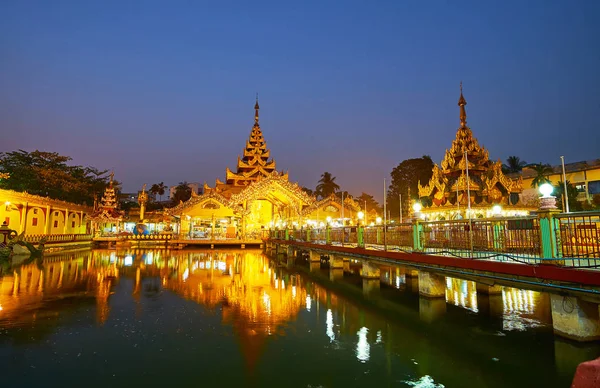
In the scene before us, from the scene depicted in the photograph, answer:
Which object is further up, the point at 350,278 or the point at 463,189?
the point at 463,189

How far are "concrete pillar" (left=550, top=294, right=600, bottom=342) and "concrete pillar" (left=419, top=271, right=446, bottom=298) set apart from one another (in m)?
4.20

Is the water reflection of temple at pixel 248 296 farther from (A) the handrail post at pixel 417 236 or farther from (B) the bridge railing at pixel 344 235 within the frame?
(A) the handrail post at pixel 417 236

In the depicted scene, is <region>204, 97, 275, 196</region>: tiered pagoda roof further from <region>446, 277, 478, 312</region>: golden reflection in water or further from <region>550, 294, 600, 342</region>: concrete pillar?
<region>550, 294, 600, 342</region>: concrete pillar

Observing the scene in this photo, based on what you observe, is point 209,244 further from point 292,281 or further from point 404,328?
point 404,328

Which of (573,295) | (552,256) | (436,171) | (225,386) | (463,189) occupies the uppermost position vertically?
(436,171)

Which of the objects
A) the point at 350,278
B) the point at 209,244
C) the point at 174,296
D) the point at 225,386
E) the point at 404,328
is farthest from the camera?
the point at 209,244

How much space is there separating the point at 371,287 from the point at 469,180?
41.6ft

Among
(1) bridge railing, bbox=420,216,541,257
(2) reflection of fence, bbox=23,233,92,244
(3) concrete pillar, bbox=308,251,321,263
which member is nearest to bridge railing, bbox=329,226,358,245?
(3) concrete pillar, bbox=308,251,321,263

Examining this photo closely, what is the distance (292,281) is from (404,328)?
8363 mm

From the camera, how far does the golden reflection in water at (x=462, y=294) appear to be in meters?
11.1

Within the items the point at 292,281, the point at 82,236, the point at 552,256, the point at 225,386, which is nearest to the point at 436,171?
the point at 292,281

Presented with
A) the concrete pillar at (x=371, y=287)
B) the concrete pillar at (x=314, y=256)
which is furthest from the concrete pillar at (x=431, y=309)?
the concrete pillar at (x=314, y=256)

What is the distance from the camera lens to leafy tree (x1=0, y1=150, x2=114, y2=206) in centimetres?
4456

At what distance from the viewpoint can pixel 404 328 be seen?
28.2 ft
